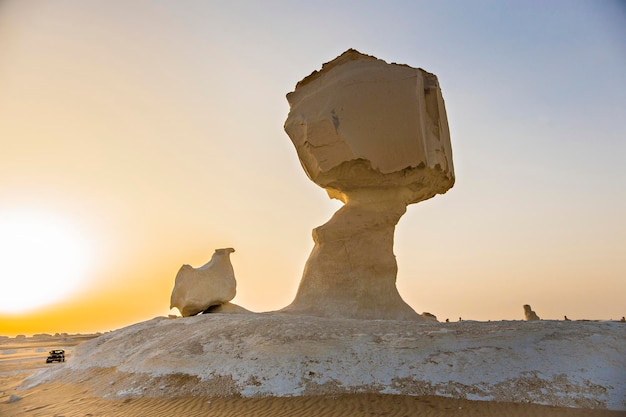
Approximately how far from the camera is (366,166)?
12.7 meters

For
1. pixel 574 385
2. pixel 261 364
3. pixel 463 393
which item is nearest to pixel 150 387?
pixel 261 364

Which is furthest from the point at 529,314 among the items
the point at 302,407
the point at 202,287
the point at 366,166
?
the point at 302,407

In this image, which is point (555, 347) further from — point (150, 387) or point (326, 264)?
point (150, 387)

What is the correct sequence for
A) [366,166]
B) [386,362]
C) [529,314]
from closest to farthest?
1. [386,362]
2. [366,166]
3. [529,314]

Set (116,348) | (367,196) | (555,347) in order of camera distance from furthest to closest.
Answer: (367,196) < (116,348) < (555,347)

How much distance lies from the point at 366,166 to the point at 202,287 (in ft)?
21.4

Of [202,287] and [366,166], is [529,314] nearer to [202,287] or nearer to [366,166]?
[366,166]

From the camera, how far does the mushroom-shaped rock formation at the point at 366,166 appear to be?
12.3 m

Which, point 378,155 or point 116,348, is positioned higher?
point 378,155

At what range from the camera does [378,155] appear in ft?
40.6

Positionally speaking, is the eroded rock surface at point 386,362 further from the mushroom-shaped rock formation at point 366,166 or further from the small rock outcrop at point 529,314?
the small rock outcrop at point 529,314

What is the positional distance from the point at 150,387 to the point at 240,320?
2.50m

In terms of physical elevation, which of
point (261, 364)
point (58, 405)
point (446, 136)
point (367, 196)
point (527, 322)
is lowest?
point (58, 405)

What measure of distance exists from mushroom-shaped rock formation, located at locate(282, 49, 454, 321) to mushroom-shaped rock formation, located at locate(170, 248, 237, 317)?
115 inches
